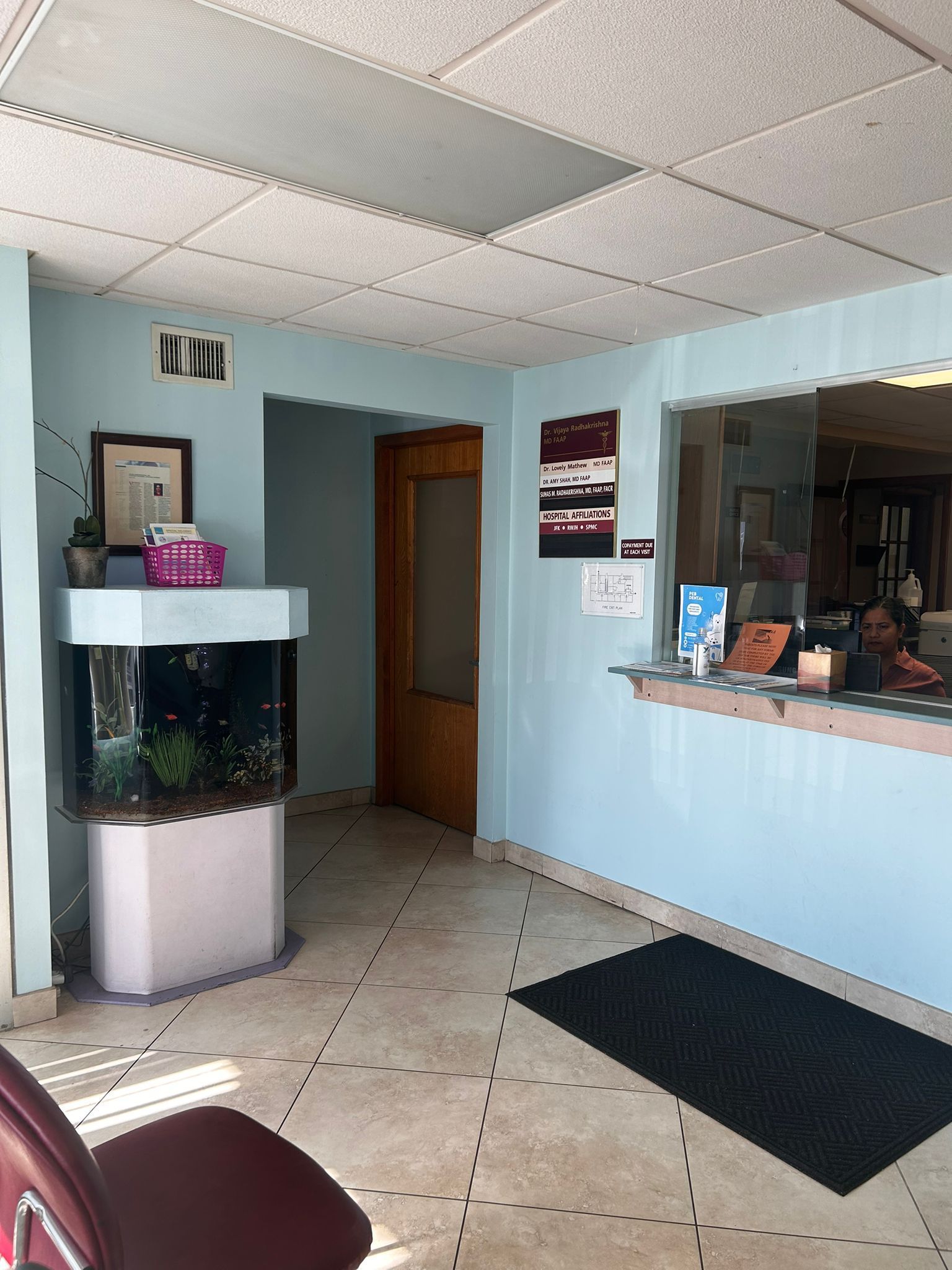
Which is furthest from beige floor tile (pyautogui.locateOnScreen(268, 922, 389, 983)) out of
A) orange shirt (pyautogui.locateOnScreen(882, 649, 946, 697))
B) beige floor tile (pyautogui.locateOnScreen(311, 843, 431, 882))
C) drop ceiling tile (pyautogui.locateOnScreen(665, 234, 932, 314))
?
drop ceiling tile (pyautogui.locateOnScreen(665, 234, 932, 314))

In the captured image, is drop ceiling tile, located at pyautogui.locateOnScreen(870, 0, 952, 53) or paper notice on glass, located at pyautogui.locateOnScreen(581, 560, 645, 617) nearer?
drop ceiling tile, located at pyautogui.locateOnScreen(870, 0, 952, 53)

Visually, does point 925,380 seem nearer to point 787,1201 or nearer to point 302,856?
point 787,1201

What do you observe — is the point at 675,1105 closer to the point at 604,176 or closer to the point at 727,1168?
the point at 727,1168

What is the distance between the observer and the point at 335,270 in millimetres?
2980

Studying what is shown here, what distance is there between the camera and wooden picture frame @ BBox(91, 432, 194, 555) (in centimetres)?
347

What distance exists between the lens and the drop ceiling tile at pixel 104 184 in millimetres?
2082

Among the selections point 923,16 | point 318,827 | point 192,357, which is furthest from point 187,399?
point 923,16

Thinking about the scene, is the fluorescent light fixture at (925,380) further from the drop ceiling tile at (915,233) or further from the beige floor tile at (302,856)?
the beige floor tile at (302,856)

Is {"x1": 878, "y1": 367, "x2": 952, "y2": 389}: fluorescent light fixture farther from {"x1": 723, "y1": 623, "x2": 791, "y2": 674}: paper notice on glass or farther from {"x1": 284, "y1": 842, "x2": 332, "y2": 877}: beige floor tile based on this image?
{"x1": 284, "y1": 842, "x2": 332, "y2": 877}: beige floor tile

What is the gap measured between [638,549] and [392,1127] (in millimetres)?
2508

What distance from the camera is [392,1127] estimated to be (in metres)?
2.57

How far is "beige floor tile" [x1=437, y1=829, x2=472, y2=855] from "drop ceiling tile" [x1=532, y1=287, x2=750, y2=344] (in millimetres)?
2772

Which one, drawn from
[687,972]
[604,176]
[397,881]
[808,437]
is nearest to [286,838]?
[397,881]

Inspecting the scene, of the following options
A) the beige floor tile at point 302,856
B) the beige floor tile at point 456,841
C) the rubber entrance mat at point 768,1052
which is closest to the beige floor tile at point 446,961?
the rubber entrance mat at point 768,1052
